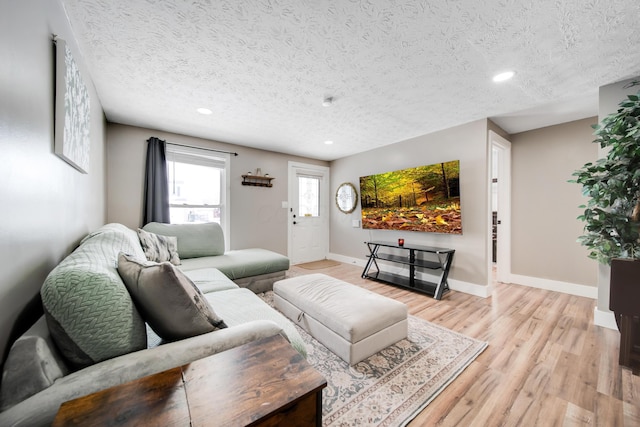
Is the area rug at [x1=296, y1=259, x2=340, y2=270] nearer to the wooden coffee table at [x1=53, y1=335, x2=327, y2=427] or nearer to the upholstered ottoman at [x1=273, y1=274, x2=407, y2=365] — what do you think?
the upholstered ottoman at [x1=273, y1=274, x2=407, y2=365]

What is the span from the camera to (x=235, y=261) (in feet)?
9.87

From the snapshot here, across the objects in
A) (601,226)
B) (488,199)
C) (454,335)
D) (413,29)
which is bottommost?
(454,335)

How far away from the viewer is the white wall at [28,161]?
0.80 meters

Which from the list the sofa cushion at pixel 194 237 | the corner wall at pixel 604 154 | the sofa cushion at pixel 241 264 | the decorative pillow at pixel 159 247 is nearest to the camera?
the corner wall at pixel 604 154

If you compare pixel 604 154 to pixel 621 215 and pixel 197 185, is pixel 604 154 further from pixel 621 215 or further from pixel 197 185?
pixel 197 185

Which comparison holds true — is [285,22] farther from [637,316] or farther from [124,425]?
[637,316]

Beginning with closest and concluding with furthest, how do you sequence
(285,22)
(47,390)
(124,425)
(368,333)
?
(124,425) → (47,390) → (285,22) → (368,333)

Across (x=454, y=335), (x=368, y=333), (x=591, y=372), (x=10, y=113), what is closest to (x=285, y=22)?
(x=10, y=113)

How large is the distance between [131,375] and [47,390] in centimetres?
19

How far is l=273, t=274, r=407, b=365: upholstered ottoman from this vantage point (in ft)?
5.58

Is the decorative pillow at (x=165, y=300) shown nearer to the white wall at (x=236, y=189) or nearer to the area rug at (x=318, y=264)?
the white wall at (x=236, y=189)

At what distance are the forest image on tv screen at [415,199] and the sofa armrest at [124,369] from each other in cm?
300

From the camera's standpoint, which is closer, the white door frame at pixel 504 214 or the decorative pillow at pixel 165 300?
the decorative pillow at pixel 165 300

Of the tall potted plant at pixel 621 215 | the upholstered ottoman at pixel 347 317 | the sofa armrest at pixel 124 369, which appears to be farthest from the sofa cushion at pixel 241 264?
the tall potted plant at pixel 621 215
